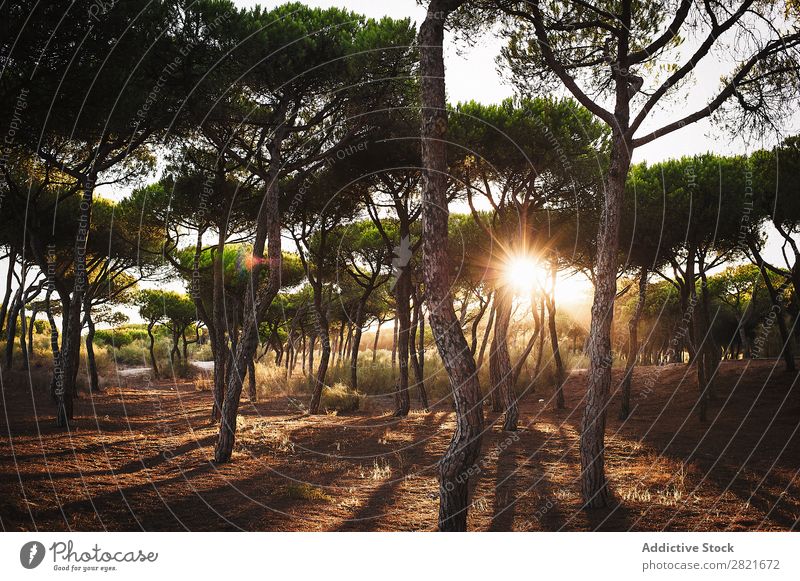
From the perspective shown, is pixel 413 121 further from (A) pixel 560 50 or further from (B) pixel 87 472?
(B) pixel 87 472

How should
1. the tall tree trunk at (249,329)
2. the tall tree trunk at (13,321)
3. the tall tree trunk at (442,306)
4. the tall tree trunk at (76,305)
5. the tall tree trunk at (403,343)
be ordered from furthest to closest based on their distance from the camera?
the tall tree trunk at (13,321) < the tall tree trunk at (403,343) < the tall tree trunk at (76,305) < the tall tree trunk at (249,329) < the tall tree trunk at (442,306)

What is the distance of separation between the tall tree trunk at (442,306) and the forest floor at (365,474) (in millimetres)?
1155

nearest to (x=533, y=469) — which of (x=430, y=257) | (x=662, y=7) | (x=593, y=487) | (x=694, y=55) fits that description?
(x=593, y=487)

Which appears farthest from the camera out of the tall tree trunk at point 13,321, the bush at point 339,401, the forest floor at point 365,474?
the tall tree trunk at point 13,321

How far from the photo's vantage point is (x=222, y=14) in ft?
36.1

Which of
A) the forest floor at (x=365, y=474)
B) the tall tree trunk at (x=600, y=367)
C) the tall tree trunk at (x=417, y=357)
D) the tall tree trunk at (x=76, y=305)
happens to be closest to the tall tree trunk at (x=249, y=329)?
the forest floor at (x=365, y=474)

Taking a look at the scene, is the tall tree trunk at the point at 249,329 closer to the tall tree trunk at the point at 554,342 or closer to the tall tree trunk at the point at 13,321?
the tall tree trunk at the point at 554,342

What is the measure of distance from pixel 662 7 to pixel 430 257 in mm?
6691

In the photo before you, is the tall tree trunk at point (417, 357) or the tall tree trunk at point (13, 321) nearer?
the tall tree trunk at point (417, 357)

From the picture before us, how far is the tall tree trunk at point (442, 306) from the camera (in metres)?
5.92

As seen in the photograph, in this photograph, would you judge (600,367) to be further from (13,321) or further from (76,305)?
(13,321)
